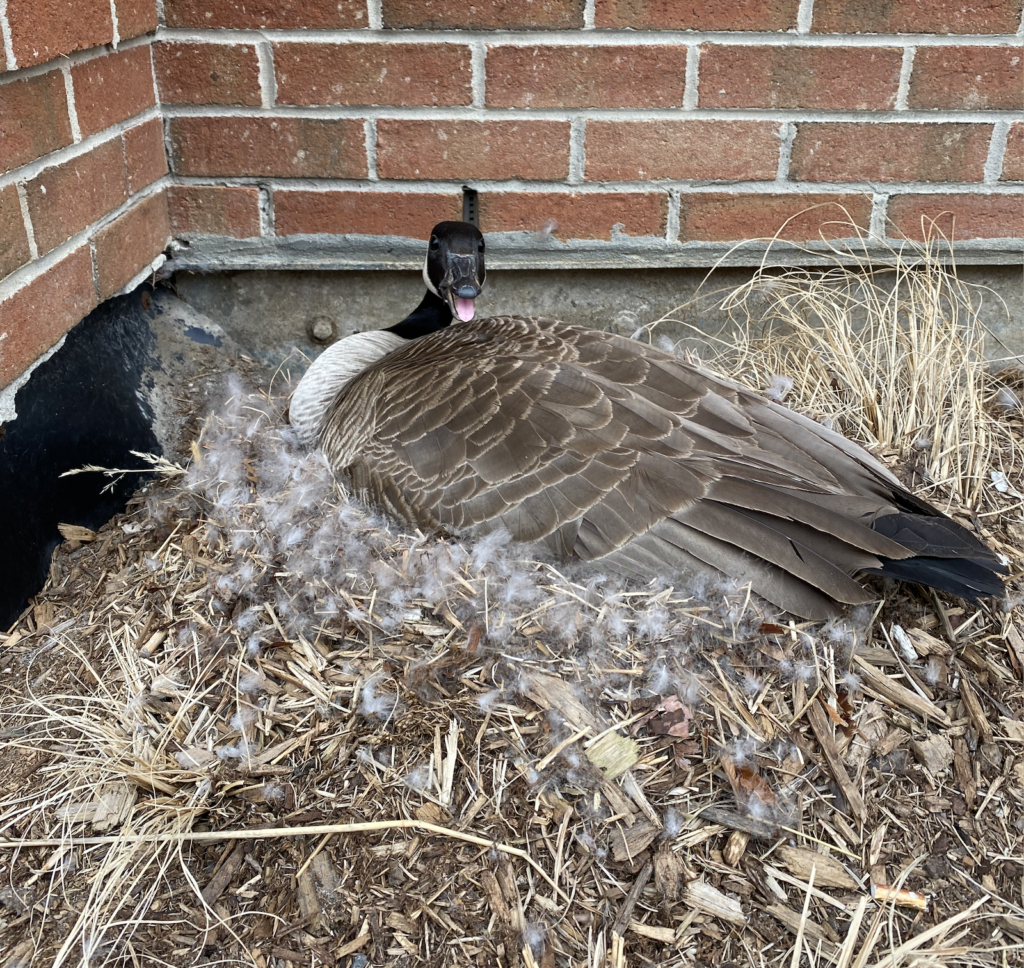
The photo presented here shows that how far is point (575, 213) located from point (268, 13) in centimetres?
127

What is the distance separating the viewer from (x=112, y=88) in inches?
109

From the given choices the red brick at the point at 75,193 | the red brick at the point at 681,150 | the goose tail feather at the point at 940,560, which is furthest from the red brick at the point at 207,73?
the goose tail feather at the point at 940,560

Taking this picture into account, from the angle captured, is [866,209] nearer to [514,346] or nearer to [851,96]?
[851,96]

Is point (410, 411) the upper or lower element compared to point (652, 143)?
lower

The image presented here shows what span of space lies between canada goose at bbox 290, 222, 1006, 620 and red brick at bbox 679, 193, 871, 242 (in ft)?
2.92

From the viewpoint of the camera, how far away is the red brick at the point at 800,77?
3049 mm

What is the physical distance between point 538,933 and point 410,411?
1365 mm

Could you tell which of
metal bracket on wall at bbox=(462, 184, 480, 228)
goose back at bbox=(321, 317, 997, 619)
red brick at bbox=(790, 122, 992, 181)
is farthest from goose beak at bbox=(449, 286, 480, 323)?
red brick at bbox=(790, 122, 992, 181)

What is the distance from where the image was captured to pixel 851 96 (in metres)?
3.11

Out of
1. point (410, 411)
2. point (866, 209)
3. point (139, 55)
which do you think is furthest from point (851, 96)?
point (139, 55)

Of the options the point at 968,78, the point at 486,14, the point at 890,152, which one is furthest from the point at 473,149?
the point at 968,78

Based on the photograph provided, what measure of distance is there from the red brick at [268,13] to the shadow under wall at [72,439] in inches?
38.7

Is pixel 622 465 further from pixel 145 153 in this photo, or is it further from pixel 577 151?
pixel 145 153

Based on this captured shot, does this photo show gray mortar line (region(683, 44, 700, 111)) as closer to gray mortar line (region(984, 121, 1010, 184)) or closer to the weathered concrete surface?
the weathered concrete surface
